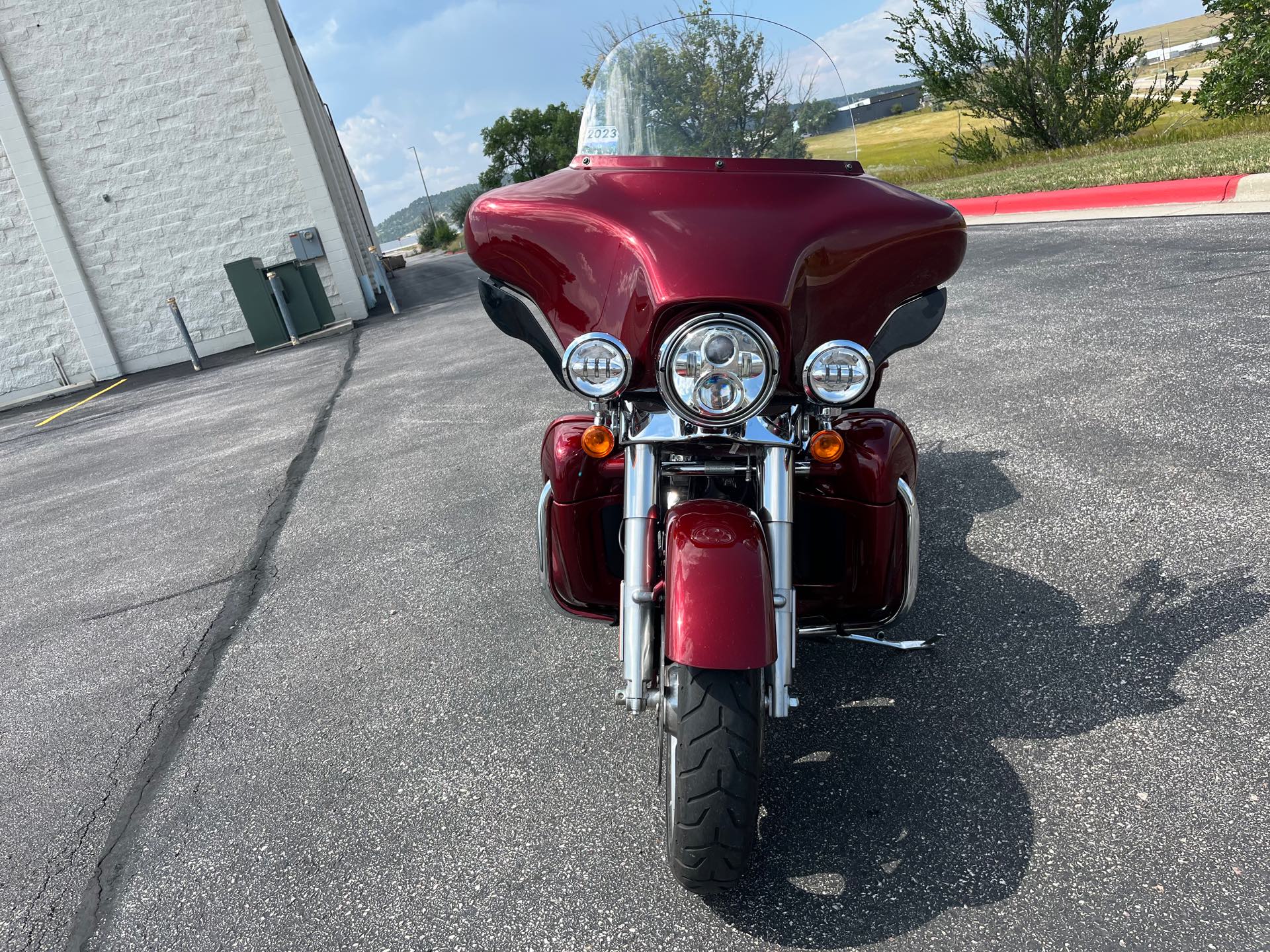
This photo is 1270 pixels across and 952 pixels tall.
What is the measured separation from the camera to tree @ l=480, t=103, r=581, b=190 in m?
67.6

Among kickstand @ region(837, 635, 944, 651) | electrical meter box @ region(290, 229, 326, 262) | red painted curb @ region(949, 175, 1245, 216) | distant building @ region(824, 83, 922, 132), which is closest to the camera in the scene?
kickstand @ region(837, 635, 944, 651)

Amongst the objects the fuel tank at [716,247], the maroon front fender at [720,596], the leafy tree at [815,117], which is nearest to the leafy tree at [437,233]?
the leafy tree at [815,117]

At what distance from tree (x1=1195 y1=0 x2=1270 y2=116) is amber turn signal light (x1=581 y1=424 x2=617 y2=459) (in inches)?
733

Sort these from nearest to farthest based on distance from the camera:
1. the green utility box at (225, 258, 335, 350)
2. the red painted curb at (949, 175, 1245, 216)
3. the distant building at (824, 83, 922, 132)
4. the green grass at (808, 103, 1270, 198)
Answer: the distant building at (824, 83, 922, 132)
the red painted curb at (949, 175, 1245, 216)
the green grass at (808, 103, 1270, 198)
the green utility box at (225, 258, 335, 350)

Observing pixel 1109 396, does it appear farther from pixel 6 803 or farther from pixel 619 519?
pixel 6 803

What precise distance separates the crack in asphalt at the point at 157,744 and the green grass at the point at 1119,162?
5.46 meters

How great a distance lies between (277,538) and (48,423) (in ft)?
29.9

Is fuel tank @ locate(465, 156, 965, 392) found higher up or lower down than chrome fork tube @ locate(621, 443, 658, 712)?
higher up

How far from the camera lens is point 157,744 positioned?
126 inches

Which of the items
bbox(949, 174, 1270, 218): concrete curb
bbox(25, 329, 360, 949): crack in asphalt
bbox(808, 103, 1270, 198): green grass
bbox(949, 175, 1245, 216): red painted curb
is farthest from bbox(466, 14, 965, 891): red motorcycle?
bbox(949, 175, 1245, 216): red painted curb

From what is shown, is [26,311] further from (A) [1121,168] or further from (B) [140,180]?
(A) [1121,168]

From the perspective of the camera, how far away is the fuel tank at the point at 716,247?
2.13 metres

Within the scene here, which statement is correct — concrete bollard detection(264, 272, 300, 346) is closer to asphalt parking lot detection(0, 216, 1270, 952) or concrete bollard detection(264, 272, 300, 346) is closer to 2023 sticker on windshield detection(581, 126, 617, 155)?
asphalt parking lot detection(0, 216, 1270, 952)

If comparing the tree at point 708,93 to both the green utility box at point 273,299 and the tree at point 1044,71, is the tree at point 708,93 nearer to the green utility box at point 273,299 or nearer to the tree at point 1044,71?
the green utility box at point 273,299
